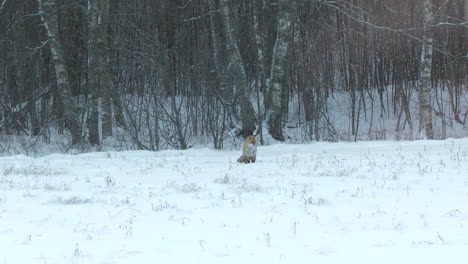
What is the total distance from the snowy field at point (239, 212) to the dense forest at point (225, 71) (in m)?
6.12

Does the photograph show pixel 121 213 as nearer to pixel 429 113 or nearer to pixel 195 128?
pixel 195 128

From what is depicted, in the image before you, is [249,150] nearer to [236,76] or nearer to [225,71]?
[236,76]

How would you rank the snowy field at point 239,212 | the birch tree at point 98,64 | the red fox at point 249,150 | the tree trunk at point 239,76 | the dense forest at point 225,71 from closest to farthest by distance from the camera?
1. the snowy field at point 239,212
2. the red fox at point 249,150
3. the tree trunk at point 239,76
4. the dense forest at point 225,71
5. the birch tree at point 98,64

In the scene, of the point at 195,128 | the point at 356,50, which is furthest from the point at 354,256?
the point at 356,50

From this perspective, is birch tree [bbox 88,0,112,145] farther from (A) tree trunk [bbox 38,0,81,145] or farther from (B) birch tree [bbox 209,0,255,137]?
(B) birch tree [bbox 209,0,255,137]

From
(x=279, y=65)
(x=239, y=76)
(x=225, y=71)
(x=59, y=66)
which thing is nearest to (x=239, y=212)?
(x=239, y=76)

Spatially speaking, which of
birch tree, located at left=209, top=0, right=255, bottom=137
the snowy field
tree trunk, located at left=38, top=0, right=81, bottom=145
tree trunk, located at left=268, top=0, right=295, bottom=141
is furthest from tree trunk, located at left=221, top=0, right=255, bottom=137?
the snowy field

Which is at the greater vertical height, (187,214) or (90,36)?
(90,36)

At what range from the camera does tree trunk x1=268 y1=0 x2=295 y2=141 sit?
16.1 m

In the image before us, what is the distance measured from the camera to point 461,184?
7105 millimetres

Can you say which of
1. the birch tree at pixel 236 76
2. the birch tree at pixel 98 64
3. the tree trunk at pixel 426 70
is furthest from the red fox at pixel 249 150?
the tree trunk at pixel 426 70

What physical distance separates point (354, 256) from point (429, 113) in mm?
13758

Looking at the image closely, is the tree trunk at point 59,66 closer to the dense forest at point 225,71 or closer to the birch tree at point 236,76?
the dense forest at point 225,71

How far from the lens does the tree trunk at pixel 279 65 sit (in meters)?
16.1
